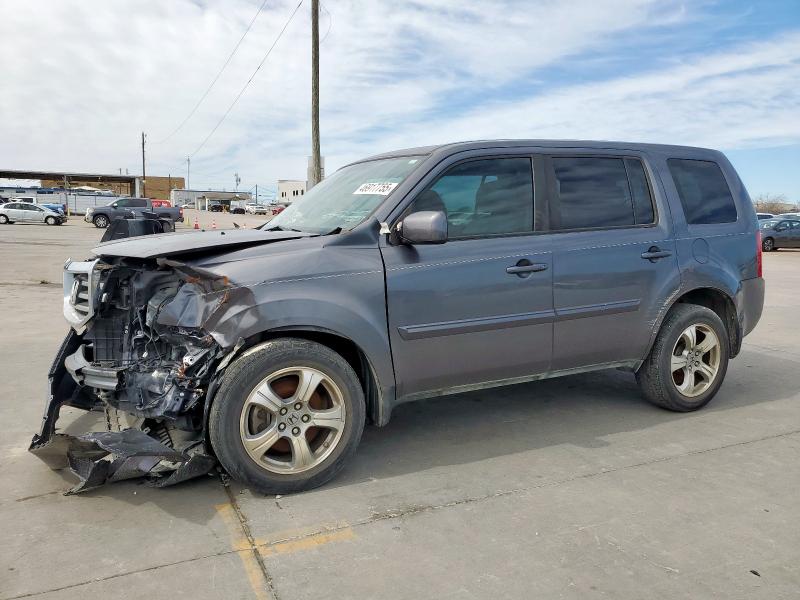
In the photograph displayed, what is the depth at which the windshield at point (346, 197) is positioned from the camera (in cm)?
400

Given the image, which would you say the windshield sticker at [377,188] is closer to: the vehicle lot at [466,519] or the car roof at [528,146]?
the car roof at [528,146]

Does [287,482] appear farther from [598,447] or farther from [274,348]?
[598,447]

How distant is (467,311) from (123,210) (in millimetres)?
37620

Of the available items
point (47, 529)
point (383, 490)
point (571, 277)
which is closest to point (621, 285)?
point (571, 277)

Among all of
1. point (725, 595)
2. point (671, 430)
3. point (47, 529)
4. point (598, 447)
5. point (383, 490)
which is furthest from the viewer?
point (671, 430)

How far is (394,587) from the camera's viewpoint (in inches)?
104

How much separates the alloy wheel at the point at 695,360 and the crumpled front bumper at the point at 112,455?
3385 millimetres

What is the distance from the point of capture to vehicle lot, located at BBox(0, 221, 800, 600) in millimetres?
2697

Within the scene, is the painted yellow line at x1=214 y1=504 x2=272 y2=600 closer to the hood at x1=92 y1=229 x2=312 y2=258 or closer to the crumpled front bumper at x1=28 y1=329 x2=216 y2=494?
the crumpled front bumper at x1=28 y1=329 x2=216 y2=494

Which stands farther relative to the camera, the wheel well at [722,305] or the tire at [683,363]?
the wheel well at [722,305]

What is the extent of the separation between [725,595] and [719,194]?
3422 mm

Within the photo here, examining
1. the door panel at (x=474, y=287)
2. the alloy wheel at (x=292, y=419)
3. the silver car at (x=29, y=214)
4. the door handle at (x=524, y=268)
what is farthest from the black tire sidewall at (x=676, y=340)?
the silver car at (x=29, y=214)

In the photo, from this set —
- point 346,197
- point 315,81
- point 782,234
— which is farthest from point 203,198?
point 346,197

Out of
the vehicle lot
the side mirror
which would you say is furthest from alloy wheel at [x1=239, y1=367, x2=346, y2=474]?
the side mirror
